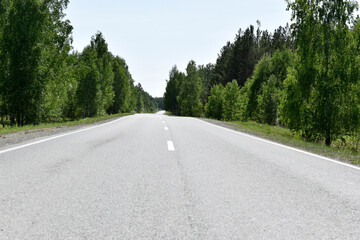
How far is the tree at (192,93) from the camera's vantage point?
224 feet

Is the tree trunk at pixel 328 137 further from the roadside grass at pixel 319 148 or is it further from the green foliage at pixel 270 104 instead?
the green foliage at pixel 270 104

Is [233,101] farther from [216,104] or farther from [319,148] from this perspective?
[319,148]

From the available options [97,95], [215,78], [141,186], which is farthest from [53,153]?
[215,78]

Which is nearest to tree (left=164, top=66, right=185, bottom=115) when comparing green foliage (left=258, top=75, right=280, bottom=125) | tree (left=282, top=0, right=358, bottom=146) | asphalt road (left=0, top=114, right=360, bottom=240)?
green foliage (left=258, top=75, right=280, bottom=125)

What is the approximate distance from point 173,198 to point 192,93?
65.4 metres

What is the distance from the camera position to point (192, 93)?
68.5 metres

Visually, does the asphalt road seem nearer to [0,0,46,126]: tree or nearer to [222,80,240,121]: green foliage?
[0,0,46,126]: tree

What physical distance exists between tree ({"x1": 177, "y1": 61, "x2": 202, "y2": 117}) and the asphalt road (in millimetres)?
62107

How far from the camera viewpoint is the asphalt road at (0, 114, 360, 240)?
2.67m

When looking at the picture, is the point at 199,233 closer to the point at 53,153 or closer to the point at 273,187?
the point at 273,187

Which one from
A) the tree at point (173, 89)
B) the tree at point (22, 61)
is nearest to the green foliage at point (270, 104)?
the tree at point (22, 61)

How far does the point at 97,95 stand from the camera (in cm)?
4284

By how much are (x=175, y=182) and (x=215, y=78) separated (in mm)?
83977

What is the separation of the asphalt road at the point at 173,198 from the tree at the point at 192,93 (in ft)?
204
